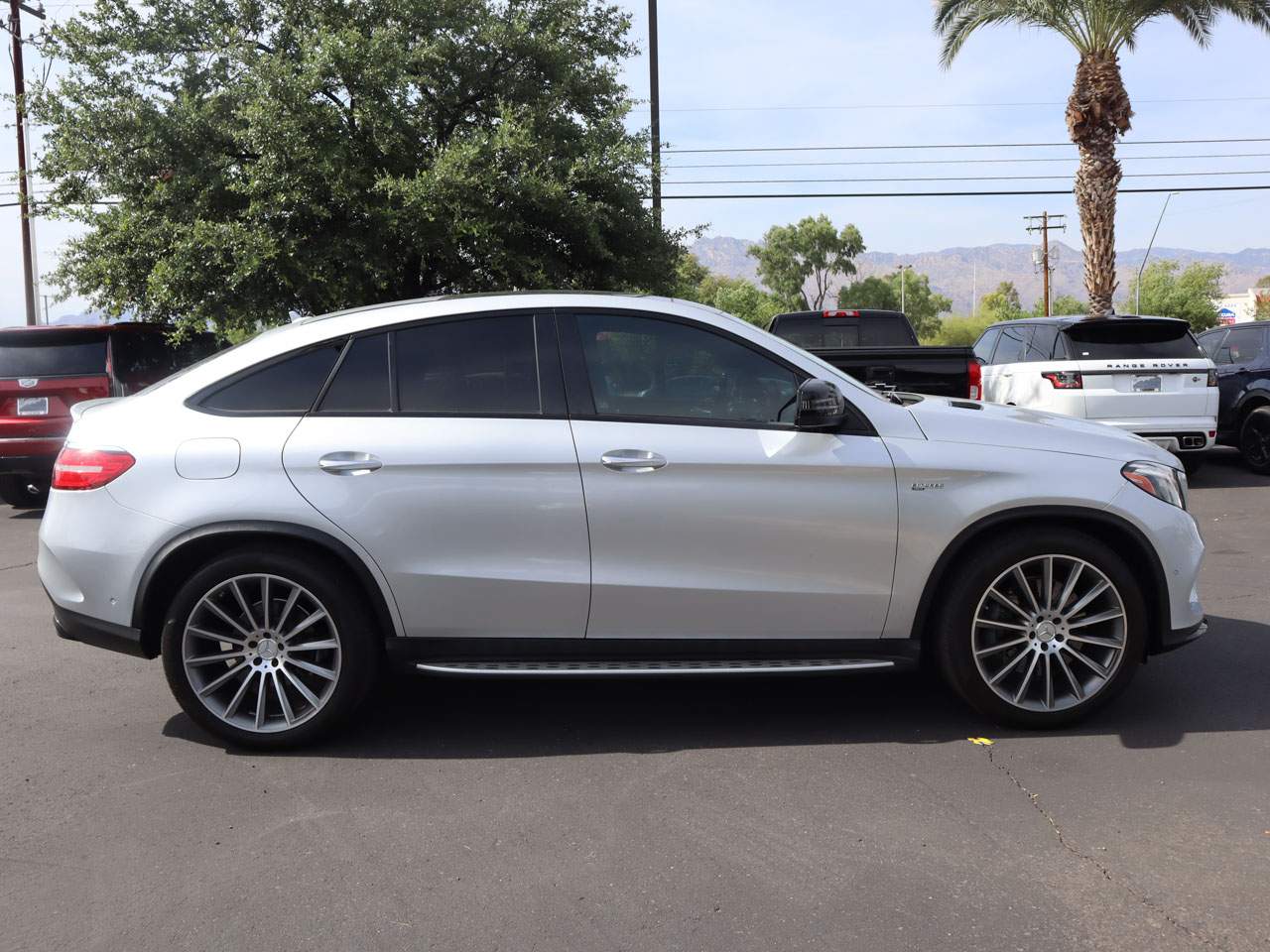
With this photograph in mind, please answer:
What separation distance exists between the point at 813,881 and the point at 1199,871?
115 cm

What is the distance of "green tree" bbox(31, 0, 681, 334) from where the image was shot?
45.2 feet

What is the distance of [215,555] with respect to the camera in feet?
14.2

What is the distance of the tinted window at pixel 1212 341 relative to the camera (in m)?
13.3

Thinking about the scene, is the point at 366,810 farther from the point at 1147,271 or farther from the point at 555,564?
the point at 1147,271

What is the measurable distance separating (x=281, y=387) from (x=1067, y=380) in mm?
8493

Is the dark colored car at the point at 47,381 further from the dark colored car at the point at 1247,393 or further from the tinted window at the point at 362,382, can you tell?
the dark colored car at the point at 1247,393

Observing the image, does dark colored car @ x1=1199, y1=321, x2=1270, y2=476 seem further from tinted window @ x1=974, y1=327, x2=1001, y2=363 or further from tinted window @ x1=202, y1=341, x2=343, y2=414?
tinted window @ x1=202, y1=341, x2=343, y2=414

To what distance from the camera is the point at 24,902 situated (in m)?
3.26

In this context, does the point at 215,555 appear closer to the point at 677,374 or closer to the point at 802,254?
the point at 677,374

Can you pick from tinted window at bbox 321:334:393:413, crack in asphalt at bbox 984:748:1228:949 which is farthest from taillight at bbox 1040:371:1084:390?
tinted window at bbox 321:334:393:413

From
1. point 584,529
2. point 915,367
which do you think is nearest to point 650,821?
point 584,529

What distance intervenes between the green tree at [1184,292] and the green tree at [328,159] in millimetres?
67550

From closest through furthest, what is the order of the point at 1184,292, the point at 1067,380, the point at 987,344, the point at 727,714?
the point at 727,714
the point at 1067,380
the point at 987,344
the point at 1184,292

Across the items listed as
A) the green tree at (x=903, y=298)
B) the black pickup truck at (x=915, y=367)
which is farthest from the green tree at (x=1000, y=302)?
the black pickup truck at (x=915, y=367)
